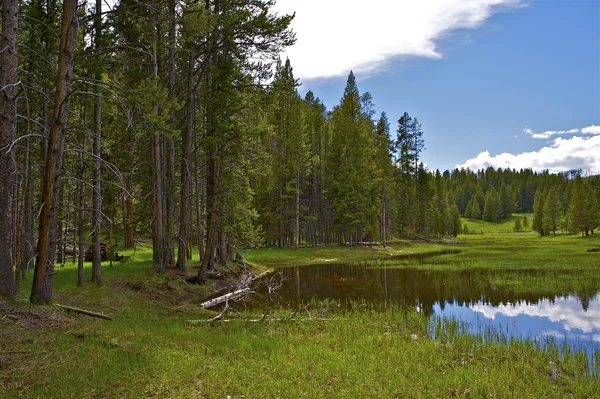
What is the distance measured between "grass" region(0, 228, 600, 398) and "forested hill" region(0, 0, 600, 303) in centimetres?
220

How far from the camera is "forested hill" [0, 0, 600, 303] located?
27.6 feet

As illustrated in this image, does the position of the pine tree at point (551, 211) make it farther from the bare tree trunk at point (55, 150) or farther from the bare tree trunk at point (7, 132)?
the bare tree trunk at point (7, 132)

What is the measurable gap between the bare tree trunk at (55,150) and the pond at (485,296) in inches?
346

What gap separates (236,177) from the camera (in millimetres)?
21750

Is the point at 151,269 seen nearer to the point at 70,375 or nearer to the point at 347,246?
the point at 70,375

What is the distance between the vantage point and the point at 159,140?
61.3 feet

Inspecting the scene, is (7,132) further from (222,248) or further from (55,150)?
(222,248)

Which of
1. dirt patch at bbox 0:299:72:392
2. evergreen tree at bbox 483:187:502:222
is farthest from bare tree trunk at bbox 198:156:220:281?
evergreen tree at bbox 483:187:502:222

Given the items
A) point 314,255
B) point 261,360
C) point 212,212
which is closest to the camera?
point 261,360

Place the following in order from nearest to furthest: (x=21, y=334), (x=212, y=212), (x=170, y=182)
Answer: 1. (x=21, y=334)
2. (x=212, y=212)
3. (x=170, y=182)

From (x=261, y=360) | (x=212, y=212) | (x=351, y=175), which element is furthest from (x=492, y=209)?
(x=261, y=360)

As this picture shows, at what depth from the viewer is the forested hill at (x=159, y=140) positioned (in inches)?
332

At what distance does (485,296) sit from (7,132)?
1967 centimetres

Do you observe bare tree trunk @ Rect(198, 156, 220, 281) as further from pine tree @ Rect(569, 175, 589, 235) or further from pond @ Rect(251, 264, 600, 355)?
pine tree @ Rect(569, 175, 589, 235)
